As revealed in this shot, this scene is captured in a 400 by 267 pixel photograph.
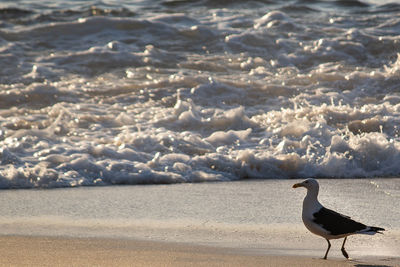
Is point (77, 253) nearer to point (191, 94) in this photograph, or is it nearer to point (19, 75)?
point (191, 94)

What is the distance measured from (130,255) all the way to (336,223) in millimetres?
1429

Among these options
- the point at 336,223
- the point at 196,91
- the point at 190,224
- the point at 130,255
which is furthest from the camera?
the point at 196,91

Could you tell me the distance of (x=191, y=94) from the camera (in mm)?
10781

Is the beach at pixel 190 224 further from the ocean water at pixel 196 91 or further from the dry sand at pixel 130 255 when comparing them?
the ocean water at pixel 196 91

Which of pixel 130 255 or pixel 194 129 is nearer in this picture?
pixel 130 255

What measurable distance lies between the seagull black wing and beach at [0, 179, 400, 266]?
0.65ft

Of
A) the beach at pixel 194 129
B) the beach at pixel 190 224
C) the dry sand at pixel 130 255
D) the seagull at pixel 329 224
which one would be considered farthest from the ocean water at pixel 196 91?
the seagull at pixel 329 224

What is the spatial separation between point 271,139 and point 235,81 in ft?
7.92

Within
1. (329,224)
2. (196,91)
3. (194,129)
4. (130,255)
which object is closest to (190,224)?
(130,255)

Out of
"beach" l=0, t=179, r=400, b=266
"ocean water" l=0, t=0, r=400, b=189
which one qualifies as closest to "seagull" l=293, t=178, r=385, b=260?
"beach" l=0, t=179, r=400, b=266

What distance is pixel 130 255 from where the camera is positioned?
4727 millimetres

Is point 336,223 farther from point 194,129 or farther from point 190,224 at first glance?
point 194,129

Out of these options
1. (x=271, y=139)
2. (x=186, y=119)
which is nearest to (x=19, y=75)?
(x=186, y=119)

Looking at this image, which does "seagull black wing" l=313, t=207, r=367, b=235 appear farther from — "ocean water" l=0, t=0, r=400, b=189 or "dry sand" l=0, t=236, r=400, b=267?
"ocean water" l=0, t=0, r=400, b=189
